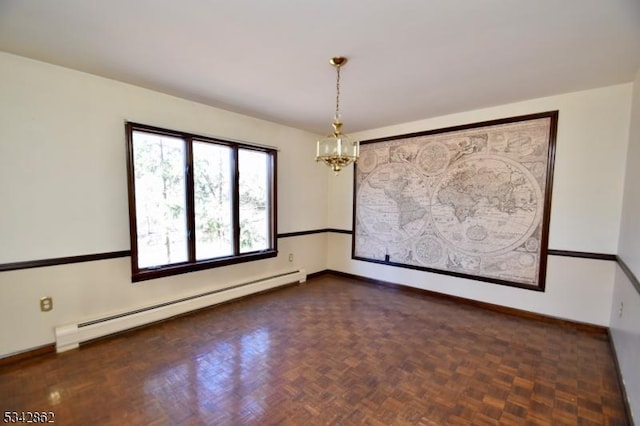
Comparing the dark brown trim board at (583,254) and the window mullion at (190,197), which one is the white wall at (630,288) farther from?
the window mullion at (190,197)

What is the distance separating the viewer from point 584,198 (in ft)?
9.68

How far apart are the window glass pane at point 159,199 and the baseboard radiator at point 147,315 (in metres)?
0.49

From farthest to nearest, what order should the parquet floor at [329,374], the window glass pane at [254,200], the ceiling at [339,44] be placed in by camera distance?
the window glass pane at [254,200] < the parquet floor at [329,374] < the ceiling at [339,44]

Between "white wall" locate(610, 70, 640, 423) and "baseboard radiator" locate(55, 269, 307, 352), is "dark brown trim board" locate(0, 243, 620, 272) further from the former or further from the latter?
"baseboard radiator" locate(55, 269, 307, 352)

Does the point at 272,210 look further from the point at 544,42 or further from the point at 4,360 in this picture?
the point at 544,42

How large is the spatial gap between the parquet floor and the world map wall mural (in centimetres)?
83

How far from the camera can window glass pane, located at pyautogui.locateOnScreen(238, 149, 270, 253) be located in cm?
→ 389

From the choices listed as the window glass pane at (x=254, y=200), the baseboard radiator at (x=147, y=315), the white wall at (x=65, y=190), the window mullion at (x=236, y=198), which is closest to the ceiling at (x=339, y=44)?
the white wall at (x=65, y=190)

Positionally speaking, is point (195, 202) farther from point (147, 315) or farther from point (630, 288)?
point (630, 288)

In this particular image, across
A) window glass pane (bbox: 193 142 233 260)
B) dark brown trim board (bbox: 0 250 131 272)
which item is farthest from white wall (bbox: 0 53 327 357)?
window glass pane (bbox: 193 142 233 260)

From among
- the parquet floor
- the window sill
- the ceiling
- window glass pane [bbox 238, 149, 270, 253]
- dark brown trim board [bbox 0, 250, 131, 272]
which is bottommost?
the parquet floor

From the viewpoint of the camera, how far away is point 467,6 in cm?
161

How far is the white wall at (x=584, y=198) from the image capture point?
280 cm

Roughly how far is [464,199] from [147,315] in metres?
4.04
